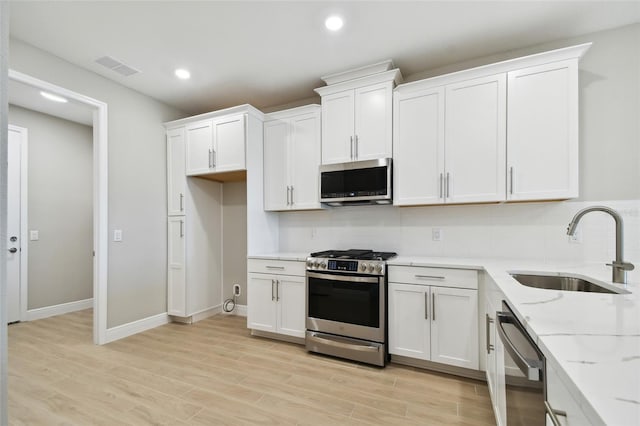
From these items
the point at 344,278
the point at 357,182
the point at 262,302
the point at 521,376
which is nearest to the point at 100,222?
the point at 262,302

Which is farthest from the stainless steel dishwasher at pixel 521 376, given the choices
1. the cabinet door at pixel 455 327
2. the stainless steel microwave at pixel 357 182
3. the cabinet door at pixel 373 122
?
the cabinet door at pixel 373 122

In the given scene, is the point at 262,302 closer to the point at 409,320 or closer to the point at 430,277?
the point at 409,320

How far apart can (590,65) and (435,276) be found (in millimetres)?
2147

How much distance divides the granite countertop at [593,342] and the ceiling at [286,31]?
204 centimetres

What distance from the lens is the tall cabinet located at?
3.36 meters

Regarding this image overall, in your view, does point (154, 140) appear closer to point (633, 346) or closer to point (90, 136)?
point (90, 136)

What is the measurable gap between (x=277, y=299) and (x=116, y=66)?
2.85 meters

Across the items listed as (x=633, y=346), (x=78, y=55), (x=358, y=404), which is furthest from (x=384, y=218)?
(x=78, y=55)

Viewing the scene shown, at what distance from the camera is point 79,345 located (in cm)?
297

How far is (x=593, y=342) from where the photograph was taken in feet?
2.50

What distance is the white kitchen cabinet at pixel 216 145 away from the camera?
10.8 feet

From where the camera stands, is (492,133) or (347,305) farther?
(347,305)

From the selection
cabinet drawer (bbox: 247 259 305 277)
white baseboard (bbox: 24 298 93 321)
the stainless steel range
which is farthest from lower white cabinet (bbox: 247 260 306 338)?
white baseboard (bbox: 24 298 93 321)

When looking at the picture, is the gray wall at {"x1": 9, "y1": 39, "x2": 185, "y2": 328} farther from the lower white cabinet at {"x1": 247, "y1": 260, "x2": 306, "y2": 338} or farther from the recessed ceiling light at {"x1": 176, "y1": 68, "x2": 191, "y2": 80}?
the lower white cabinet at {"x1": 247, "y1": 260, "x2": 306, "y2": 338}
